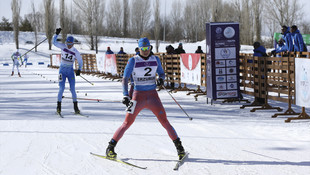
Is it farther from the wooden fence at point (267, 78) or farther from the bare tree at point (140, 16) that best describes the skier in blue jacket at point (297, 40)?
the bare tree at point (140, 16)

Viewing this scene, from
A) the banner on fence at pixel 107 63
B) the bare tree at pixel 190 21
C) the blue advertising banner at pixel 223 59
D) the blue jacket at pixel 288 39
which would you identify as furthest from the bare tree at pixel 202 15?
the blue advertising banner at pixel 223 59

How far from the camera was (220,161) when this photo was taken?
538cm

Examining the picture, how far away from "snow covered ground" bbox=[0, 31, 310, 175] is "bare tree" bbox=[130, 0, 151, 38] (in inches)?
2782

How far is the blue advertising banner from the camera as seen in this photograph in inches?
440

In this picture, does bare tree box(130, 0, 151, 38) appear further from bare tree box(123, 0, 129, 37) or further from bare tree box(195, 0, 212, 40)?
bare tree box(195, 0, 212, 40)

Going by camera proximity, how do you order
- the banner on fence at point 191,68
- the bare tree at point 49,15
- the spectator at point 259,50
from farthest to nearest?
the bare tree at point 49,15 → the banner on fence at point 191,68 → the spectator at point 259,50

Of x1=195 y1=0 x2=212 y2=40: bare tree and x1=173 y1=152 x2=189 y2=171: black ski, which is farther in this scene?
x1=195 y1=0 x2=212 y2=40: bare tree

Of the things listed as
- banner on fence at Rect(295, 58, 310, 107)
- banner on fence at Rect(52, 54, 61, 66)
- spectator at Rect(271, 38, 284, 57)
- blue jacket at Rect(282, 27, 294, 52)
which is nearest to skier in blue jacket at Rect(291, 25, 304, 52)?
blue jacket at Rect(282, 27, 294, 52)

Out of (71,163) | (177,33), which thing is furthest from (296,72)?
(177,33)

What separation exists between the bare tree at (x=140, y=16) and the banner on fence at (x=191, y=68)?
65282mm

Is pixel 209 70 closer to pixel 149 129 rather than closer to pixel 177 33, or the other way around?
pixel 149 129

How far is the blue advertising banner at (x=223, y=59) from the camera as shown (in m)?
11.2

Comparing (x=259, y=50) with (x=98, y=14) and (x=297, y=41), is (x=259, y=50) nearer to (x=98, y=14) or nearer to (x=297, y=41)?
(x=297, y=41)

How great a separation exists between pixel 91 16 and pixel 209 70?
50424 mm
